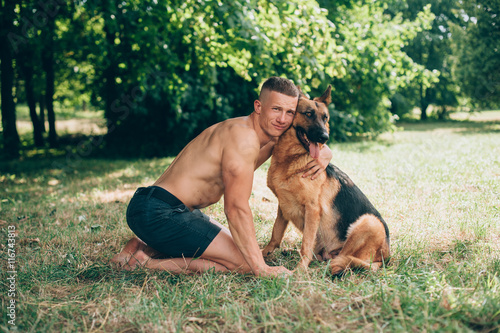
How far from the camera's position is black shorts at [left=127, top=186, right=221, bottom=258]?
3.12 metres

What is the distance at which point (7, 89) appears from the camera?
11922mm

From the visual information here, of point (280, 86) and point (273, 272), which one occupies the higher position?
point (280, 86)

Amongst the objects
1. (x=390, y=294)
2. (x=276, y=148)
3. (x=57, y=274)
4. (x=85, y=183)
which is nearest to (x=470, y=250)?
(x=390, y=294)

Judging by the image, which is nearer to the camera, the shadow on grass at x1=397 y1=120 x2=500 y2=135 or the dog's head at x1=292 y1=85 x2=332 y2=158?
the dog's head at x1=292 y1=85 x2=332 y2=158

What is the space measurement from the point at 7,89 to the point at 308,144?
12482mm

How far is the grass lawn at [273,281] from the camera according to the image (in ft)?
7.03

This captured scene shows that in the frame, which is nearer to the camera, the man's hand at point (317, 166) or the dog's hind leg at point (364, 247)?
the dog's hind leg at point (364, 247)

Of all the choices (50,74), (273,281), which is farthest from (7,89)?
(273,281)

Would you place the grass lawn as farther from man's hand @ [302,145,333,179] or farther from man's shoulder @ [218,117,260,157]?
man's shoulder @ [218,117,260,157]

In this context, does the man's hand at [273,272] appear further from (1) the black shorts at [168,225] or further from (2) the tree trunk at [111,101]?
(2) the tree trunk at [111,101]

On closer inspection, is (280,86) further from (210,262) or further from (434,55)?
(434,55)

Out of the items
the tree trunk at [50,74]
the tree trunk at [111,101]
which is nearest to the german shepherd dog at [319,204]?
the tree trunk at [50,74]

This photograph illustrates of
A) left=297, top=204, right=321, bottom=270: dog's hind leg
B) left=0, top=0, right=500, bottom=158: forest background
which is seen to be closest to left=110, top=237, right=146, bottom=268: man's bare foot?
left=297, top=204, right=321, bottom=270: dog's hind leg

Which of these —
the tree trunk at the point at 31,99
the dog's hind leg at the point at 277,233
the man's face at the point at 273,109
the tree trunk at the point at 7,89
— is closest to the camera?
the man's face at the point at 273,109
